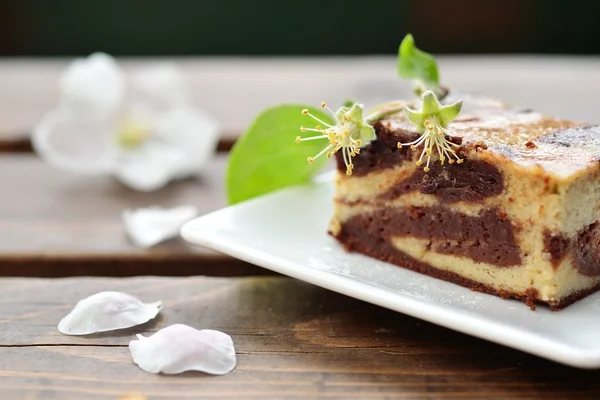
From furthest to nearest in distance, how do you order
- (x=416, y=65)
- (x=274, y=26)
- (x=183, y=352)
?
(x=274, y=26)
(x=416, y=65)
(x=183, y=352)

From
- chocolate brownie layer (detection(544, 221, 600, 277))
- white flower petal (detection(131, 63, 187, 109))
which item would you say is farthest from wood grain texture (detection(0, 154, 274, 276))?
chocolate brownie layer (detection(544, 221, 600, 277))

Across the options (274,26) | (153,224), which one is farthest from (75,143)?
(274,26)

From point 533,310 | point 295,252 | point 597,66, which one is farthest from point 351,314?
point 597,66

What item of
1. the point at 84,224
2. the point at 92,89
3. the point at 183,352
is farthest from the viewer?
the point at 92,89

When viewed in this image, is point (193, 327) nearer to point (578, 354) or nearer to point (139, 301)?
point (139, 301)

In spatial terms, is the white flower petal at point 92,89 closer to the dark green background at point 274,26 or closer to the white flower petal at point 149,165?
the white flower petal at point 149,165

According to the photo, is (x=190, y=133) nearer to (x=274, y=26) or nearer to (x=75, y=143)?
(x=75, y=143)

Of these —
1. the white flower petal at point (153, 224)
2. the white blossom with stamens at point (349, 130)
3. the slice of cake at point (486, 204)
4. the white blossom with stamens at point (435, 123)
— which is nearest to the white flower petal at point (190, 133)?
the white flower petal at point (153, 224)
